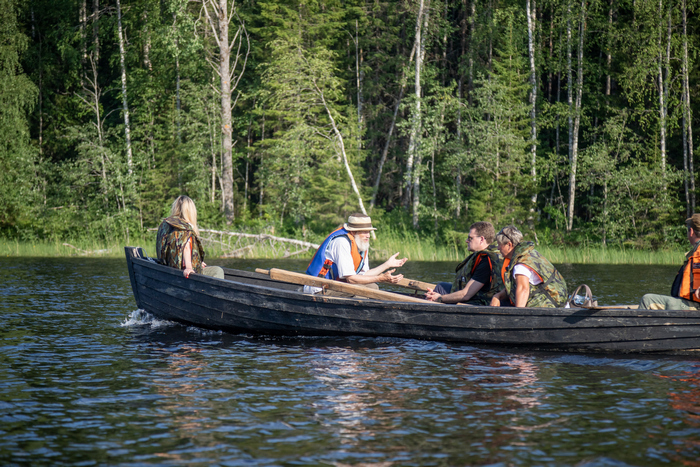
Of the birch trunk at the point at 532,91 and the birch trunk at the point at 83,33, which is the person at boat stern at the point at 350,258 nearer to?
the birch trunk at the point at 532,91

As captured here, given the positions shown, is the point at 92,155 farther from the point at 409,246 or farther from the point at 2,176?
the point at 409,246

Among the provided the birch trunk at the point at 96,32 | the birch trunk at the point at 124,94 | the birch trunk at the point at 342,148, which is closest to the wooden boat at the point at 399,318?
the birch trunk at the point at 342,148

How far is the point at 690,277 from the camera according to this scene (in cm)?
767

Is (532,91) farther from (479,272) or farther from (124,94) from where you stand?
(479,272)

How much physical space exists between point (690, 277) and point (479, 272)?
2243 millimetres

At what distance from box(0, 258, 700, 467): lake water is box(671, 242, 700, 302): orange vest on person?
0.81m

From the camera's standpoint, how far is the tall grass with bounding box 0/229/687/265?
67.8ft

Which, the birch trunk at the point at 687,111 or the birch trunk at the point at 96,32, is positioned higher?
the birch trunk at the point at 96,32

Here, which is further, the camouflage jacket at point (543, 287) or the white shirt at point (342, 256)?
the white shirt at point (342, 256)

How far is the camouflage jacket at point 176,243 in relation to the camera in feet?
29.8

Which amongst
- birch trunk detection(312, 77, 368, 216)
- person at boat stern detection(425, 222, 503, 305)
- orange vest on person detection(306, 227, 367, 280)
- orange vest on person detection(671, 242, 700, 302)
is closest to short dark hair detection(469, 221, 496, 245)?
person at boat stern detection(425, 222, 503, 305)

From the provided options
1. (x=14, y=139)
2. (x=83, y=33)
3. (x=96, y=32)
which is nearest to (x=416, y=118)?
(x=96, y=32)

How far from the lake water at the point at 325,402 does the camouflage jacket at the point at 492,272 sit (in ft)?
2.17

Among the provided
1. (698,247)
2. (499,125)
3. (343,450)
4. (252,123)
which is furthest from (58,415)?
(252,123)
